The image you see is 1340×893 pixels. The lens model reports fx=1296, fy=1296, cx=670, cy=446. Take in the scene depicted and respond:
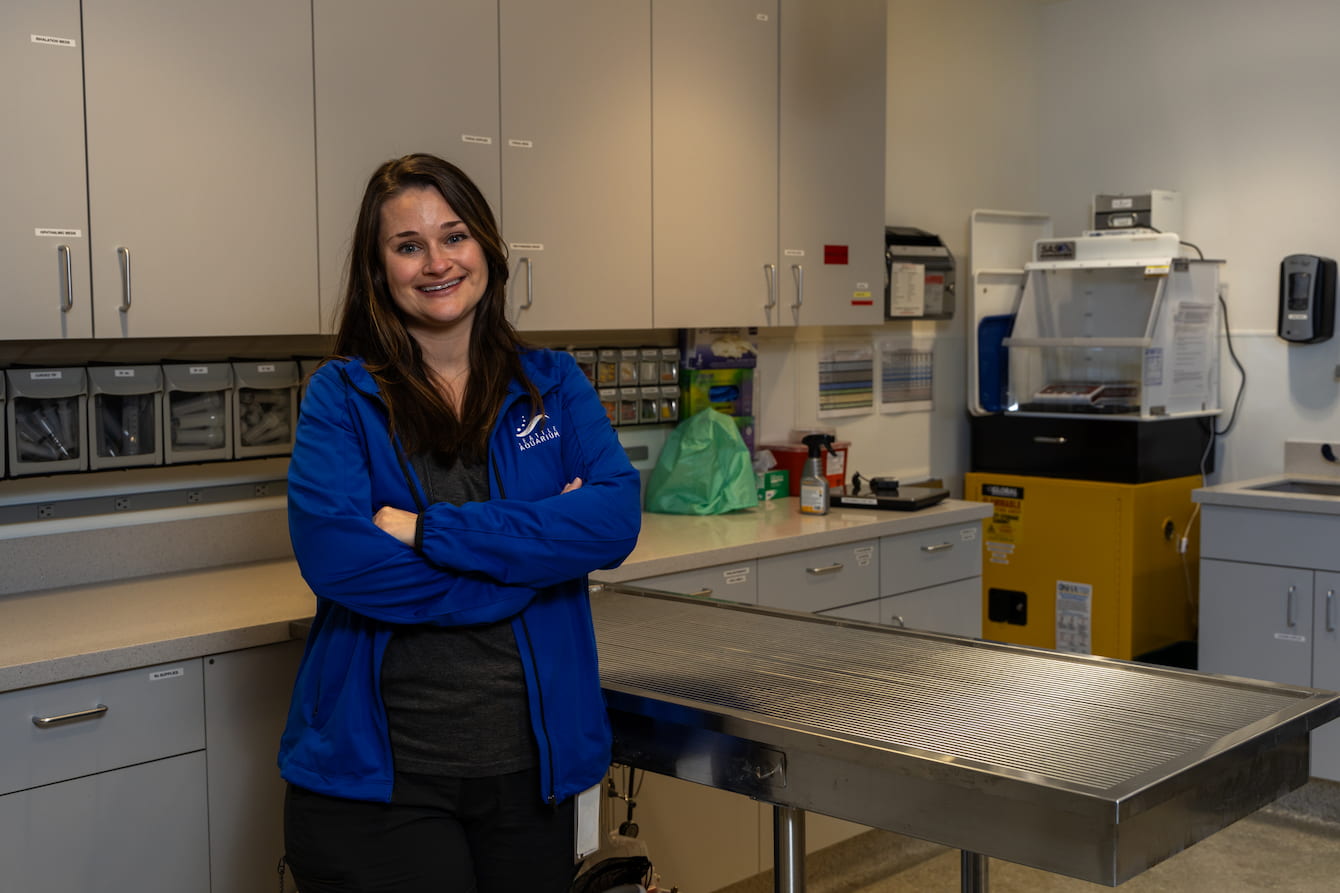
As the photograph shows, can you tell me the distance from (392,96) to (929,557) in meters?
1.96

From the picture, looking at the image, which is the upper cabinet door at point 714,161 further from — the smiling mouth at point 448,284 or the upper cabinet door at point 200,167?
the smiling mouth at point 448,284

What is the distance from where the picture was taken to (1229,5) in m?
4.67

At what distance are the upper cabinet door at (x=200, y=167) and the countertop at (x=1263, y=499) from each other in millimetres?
2773

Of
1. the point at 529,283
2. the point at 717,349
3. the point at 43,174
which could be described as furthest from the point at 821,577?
the point at 43,174

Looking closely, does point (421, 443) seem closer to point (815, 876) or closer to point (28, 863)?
point (28, 863)

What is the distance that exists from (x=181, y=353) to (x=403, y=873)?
1594 millimetres

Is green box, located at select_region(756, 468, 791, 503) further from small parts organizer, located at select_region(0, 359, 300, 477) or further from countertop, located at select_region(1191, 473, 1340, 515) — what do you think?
small parts organizer, located at select_region(0, 359, 300, 477)

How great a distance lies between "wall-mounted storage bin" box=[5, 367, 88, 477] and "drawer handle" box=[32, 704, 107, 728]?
0.65 meters

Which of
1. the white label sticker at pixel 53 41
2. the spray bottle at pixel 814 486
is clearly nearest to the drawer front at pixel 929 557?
the spray bottle at pixel 814 486

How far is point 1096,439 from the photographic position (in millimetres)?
4398

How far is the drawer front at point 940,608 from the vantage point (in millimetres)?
3627

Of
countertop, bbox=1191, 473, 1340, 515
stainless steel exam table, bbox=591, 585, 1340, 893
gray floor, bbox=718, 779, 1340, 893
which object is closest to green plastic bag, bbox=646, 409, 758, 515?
gray floor, bbox=718, 779, 1340, 893

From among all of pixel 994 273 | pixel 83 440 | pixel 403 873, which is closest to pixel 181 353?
pixel 83 440

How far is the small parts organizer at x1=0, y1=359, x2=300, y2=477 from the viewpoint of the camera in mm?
2549
